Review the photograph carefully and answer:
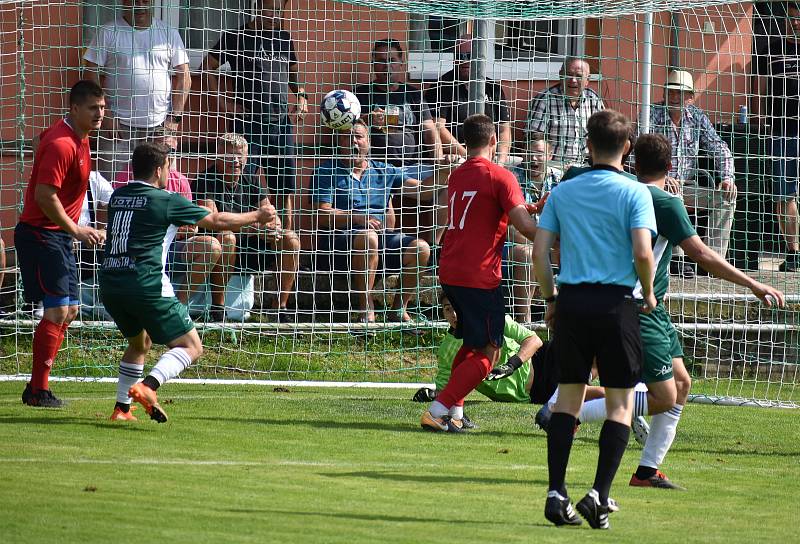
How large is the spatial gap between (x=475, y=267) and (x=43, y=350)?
130 inches

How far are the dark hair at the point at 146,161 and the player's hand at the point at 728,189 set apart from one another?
6.19m

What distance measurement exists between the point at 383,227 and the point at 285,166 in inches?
47.7

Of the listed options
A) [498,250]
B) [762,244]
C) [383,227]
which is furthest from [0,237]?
[762,244]

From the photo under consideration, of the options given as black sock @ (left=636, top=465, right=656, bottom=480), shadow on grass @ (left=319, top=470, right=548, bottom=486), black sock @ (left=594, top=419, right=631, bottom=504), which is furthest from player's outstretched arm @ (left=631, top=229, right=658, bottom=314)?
shadow on grass @ (left=319, top=470, right=548, bottom=486)

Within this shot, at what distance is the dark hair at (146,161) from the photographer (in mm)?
8883

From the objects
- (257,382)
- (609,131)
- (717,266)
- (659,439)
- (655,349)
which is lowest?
(257,382)

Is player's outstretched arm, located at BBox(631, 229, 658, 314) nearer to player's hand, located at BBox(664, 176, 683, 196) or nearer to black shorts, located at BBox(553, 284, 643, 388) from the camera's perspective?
black shorts, located at BBox(553, 284, 643, 388)

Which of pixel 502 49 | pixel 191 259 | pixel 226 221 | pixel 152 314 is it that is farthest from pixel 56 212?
pixel 502 49

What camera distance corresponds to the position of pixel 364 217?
44.2 feet

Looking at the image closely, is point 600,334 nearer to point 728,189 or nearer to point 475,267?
point 475,267

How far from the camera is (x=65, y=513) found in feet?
18.9

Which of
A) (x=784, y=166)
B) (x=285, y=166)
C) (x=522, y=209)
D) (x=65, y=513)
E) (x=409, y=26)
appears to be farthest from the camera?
(x=409, y=26)

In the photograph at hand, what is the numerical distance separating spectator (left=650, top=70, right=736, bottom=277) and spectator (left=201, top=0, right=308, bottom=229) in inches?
148

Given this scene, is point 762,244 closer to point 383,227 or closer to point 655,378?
point 383,227
